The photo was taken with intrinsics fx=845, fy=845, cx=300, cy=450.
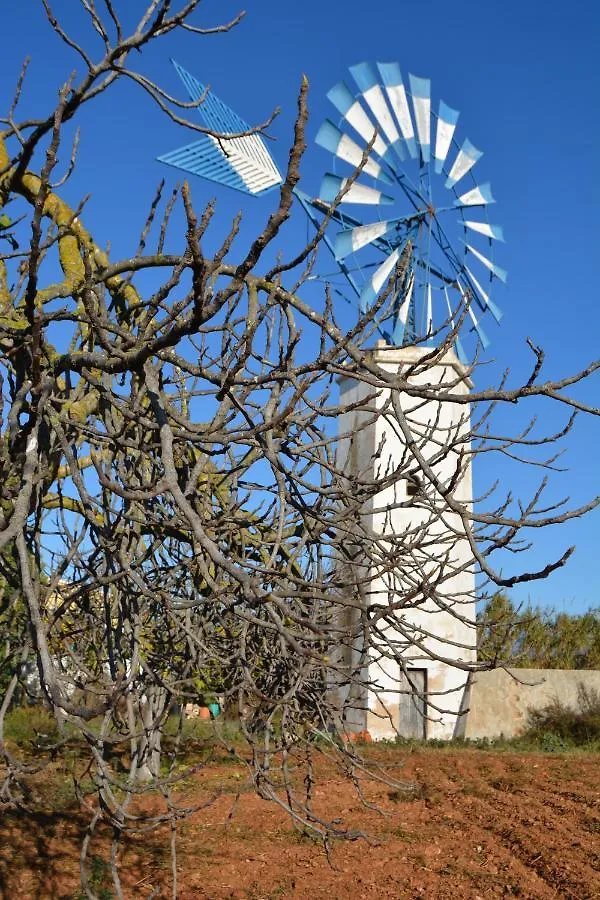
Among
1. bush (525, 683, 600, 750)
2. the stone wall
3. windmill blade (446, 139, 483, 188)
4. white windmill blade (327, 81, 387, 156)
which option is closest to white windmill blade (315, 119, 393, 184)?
white windmill blade (327, 81, 387, 156)

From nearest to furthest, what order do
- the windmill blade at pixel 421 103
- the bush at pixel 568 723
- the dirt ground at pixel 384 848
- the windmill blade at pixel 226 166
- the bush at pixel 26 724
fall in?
1. the dirt ground at pixel 384 848
2. the windmill blade at pixel 226 166
3. the bush at pixel 26 724
4. the bush at pixel 568 723
5. the windmill blade at pixel 421 103

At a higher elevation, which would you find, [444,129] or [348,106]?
[444,129]

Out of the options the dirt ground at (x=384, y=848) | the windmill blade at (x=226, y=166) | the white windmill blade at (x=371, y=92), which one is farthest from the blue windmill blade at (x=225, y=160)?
the dirt ground at (x=384, y=848)

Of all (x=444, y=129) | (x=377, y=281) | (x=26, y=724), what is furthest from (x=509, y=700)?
(x=444, y=129)

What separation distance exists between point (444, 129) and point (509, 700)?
1108 cm

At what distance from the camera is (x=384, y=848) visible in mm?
8430

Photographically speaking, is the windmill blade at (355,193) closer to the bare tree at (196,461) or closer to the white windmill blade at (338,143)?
the white windmill blade at (338,143)

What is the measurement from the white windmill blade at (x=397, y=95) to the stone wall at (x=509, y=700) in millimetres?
10452

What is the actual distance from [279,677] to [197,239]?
2414 mm

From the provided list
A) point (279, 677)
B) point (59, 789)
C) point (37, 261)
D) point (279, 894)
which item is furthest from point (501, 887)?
point (37, 261)

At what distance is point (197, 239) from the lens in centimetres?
149

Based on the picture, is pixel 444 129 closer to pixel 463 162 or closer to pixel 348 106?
pixel 463 162

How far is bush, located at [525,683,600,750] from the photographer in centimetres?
1472

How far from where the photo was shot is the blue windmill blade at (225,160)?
1311 cm
